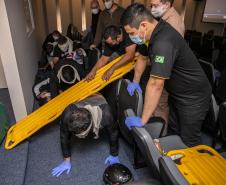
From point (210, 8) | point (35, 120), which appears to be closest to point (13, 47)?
point (35, 120)

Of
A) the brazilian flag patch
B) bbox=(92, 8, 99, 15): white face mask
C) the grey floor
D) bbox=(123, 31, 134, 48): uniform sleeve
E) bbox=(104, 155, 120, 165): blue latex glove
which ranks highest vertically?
the brazilian flag patch

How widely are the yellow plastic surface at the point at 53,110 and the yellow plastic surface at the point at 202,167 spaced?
1152 millimetres

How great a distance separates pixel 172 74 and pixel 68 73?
5.24ft

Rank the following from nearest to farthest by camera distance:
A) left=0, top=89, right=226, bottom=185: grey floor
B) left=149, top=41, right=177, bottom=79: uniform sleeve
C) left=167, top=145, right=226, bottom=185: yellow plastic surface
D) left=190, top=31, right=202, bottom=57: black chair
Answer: left=167, top=145, right=226, bottom=185: yellow plastic surface, left=149, top=41, right=177, bottom=79: uniform sleeve, left=0, top=89, right=226, bottom=185: grey floor, left=190, top=31, right=202, bottom=57: black chair

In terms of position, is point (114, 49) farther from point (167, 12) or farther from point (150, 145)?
point (150, 145)

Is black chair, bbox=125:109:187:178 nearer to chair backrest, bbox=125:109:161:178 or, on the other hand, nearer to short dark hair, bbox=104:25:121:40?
chair backrest, bbox=125:109:161:178

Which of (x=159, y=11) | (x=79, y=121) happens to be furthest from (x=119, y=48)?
(x=79, y=121)

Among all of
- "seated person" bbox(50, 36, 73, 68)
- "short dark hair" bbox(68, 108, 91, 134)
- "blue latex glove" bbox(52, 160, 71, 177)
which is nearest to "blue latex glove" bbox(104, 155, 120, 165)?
"blue latex glove" bbox(52, 160, 71, 177)

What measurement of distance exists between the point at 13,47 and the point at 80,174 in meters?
1.41

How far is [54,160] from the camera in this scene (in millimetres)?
2129

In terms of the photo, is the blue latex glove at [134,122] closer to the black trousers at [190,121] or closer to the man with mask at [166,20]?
the black trousers at [190,121]

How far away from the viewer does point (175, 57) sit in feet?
4.41

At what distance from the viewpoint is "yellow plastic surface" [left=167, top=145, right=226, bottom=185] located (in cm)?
116

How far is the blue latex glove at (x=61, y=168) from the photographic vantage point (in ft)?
6.43
